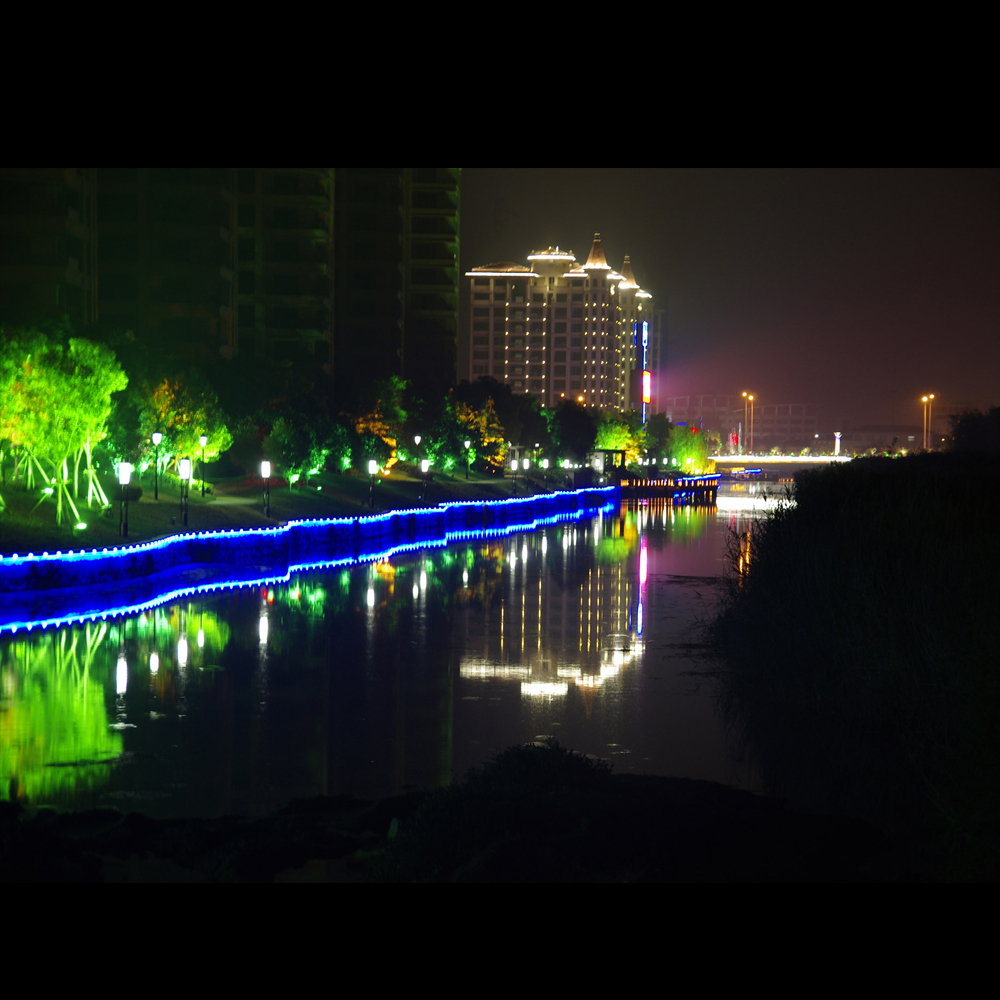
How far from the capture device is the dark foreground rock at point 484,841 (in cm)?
811

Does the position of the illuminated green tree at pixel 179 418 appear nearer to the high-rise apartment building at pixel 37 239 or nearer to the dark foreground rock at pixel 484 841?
the high-rise apartment building at pixel 37 239

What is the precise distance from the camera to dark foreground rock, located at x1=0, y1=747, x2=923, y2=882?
811 centimetres

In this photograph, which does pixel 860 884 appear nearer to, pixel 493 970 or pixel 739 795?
pixel 739 795

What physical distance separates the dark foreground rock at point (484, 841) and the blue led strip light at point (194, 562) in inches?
493

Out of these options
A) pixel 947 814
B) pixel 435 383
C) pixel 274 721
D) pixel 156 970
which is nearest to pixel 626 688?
pixel 274 721

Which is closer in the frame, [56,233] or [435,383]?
[56,233]

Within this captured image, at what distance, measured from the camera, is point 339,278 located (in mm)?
97688

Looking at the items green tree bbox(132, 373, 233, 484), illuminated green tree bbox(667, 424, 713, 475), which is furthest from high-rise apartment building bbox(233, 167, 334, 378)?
illuminated green tree bbox(667, 424, 713, 475)

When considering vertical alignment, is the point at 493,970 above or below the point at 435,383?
below

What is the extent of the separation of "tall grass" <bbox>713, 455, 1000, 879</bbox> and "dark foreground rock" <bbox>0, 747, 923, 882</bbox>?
2.47 feet

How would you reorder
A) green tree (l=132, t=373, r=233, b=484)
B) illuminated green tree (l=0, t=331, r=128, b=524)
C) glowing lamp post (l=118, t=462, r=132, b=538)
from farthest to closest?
1. green tree (l=132, t=373, r=233, b=484)
2. illuminated green tree (l=0, t=331, r=128, b=524)
3. glowing lamp post (l=118, t=462, r=132, b=538)

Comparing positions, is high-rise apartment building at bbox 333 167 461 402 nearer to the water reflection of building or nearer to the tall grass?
the water reflection of building

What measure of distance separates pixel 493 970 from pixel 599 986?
1.75ft

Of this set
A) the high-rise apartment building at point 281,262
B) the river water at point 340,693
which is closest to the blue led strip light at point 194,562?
the river water at point 340,693
